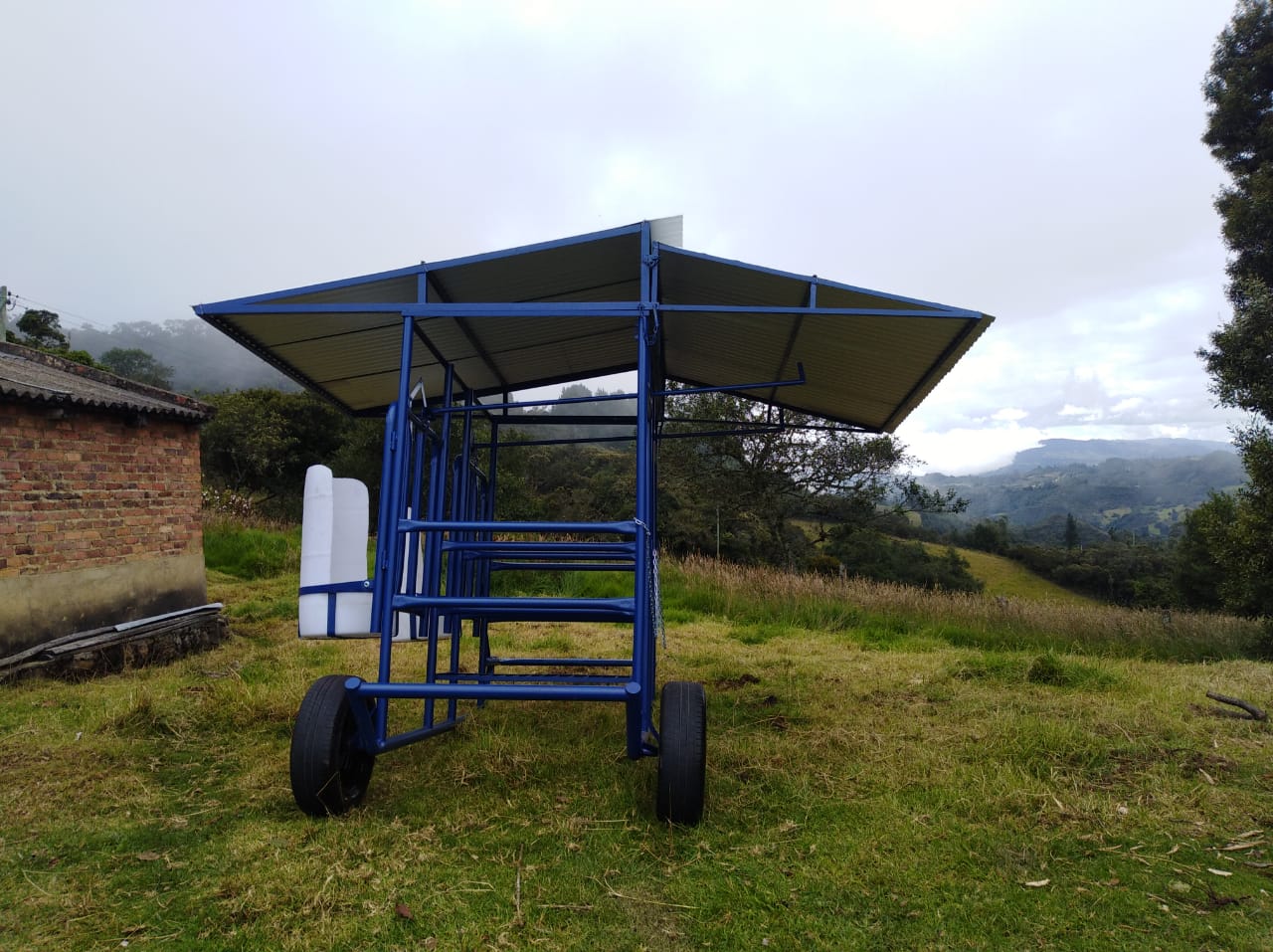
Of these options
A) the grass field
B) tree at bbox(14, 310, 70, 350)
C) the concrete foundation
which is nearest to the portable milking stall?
the grass field

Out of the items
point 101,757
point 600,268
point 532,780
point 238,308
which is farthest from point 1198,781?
point 101,757

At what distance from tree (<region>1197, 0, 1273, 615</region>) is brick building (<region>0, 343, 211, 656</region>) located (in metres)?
15.3

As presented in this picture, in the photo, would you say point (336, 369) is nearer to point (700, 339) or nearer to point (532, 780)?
point (700, 339)

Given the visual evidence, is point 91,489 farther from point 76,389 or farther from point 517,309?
point 517,309

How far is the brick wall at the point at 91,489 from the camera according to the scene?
19.2 ft

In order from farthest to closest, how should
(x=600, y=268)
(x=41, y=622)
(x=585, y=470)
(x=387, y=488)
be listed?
(x=585, y=470) < (x=41, y=622) < (x=600, y=268) < (x=387, y=488)

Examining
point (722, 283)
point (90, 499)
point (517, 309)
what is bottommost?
point (90, 499)

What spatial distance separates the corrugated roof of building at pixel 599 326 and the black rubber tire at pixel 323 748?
1729mm

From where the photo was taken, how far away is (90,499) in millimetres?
6473

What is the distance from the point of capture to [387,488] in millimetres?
3266

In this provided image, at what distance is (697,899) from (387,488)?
207 cm

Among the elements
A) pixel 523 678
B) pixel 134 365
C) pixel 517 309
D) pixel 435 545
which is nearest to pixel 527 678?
pixel 523 678

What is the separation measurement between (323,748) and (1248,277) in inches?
679

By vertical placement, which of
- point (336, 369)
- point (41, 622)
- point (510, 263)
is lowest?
point (41, 622)
